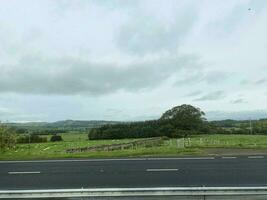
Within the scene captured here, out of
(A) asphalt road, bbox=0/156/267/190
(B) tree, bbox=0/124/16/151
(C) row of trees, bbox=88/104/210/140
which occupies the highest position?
(C) row of trees, bbox=88/104/210/140

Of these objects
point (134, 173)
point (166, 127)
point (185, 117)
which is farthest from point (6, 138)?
point (185, 117)

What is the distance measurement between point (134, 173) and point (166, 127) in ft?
158

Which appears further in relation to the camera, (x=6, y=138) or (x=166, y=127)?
(x=166, y=127)

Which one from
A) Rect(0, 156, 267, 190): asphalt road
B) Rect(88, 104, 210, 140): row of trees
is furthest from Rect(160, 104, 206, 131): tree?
Rect(0, 156, 267, 190): asphalt road

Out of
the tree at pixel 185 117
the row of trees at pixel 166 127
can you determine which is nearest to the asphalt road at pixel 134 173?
the row of trees at pixel 166 127

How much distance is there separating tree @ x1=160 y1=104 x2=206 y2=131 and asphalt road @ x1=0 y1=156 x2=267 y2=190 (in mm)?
46399

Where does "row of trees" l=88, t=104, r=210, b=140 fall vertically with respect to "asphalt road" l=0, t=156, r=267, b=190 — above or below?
above

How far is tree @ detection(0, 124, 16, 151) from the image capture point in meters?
25.9

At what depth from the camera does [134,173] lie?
16859 millimetres

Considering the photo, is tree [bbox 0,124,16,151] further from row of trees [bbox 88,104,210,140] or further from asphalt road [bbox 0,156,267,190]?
row of trees [bbox 88,104,210,140]

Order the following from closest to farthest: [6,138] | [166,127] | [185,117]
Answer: [6,138] → [166,127] → [185,117]

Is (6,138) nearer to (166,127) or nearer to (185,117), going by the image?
(166,127)

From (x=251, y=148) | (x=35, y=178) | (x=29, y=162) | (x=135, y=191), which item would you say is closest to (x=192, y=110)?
(x=251, y=148)

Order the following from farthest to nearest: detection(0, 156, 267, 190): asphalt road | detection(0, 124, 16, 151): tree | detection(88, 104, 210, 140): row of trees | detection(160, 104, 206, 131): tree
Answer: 1. detection(160, 104, 206, 131): tree
2. detection(88, 104, 210, 140): row of trees
3. detection(0, 124, 16, 151): tree
4. detection(0, 156, 267, 190): asphalt road
